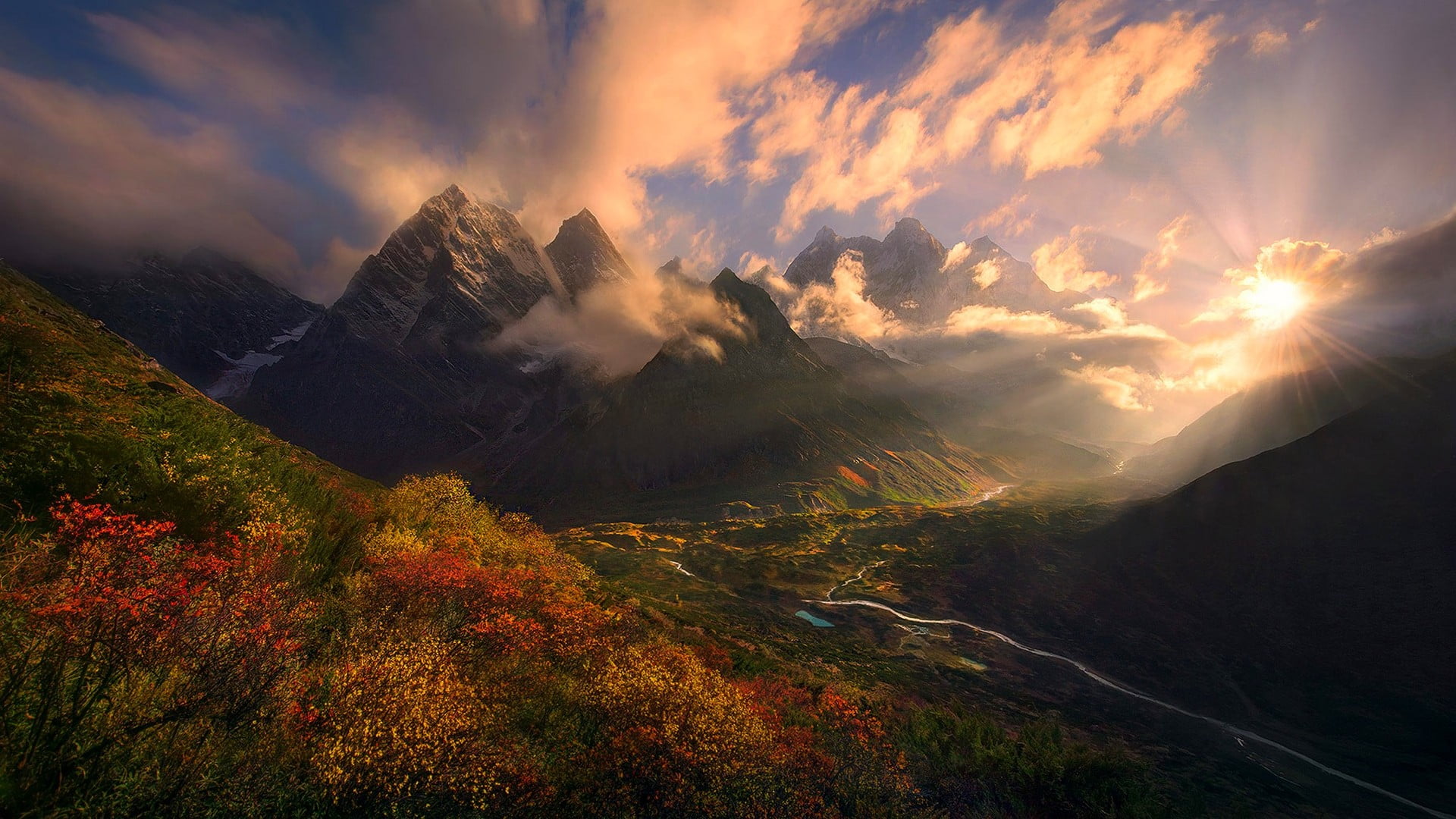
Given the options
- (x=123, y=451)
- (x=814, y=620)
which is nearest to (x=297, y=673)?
(x=123, y=451)

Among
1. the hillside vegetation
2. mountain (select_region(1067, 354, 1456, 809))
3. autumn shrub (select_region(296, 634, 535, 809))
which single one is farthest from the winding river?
autumn shrub (select_region(296, 634, 535, 809))

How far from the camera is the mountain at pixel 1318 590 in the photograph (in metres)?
78.1

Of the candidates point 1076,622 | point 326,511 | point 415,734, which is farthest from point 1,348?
point 1076,622

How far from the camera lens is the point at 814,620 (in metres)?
109

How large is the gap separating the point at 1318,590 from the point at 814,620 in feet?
362

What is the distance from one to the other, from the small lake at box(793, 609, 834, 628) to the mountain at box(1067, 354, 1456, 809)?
5381 centimetres

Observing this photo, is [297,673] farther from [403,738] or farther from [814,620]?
[814,620]

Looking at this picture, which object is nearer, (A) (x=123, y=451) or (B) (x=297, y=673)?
(B) (x=297, y=673)

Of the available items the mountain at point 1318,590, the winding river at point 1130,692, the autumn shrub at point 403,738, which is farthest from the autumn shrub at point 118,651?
the mountain at point 1318,590

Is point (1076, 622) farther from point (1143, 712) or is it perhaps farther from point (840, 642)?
point (840, 642)

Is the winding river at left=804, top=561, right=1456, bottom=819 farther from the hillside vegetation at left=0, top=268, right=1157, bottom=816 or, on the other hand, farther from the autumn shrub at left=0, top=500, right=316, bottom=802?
the autumn shrub at left=0, top=500, right=316, bottom=802

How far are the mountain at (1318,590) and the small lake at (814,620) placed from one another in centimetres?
5381

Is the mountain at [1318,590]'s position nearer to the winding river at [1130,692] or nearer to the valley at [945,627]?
the winding river at [1130,692]

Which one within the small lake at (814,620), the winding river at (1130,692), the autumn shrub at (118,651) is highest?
the winding river at (1130,692)
